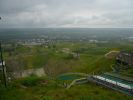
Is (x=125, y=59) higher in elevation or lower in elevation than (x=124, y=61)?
higher

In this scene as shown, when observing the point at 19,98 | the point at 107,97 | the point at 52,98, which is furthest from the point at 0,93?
the point at 107,97

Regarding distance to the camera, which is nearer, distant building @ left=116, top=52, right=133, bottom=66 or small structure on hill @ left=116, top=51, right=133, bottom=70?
small structure on hill @ left=116, top=51, right=133, bottom=70

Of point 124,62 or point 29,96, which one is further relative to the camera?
point 124,62

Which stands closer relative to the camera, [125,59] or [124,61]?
[125,59]

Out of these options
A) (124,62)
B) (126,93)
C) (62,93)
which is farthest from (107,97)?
(124,62)

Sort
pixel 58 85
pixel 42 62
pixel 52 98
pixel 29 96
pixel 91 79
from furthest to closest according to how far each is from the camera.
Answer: pixel 42 62, pixel 91 79, pixel 58 85, pixel 29 96, pixel 52 98

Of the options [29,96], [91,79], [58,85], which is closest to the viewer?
[29,96]

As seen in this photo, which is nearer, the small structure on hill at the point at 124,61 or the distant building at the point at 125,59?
the small structure on hill at the point at 124,61

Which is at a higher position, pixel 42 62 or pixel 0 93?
pixel 0 93

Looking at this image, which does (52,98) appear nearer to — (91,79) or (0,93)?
(0,93)
